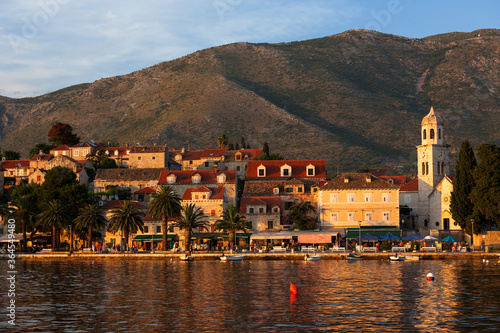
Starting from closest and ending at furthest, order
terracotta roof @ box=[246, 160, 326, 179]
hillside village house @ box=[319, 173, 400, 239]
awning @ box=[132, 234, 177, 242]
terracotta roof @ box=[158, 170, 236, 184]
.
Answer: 1. awning @ box=[132, 234, 177, 242]
2. hillside village house @ box=[319, 173, 400, 239]
3. terracotta roof @ box=[158, 170, 236, 184]
4. terracotta roof @ box=[246, 160, 326, 179]

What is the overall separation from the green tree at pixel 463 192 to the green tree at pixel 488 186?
1404 millimetres

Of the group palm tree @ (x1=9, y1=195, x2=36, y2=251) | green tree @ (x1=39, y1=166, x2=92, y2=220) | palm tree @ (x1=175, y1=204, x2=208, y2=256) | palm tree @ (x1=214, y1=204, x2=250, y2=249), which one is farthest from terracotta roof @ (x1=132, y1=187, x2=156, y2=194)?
palm tree @ (x1=214, y1=204, x2=250, y2=249)

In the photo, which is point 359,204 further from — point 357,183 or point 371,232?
point 371,232

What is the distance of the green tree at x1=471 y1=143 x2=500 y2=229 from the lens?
83.1 meters

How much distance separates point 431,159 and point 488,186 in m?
15.3

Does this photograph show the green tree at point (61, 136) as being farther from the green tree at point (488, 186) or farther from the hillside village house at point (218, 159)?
the green tree at point (488, 186)

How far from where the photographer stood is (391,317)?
1428 inches

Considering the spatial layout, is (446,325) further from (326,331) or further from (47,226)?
(47,226)

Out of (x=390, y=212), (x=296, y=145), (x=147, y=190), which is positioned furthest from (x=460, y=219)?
(x=296, y=145)

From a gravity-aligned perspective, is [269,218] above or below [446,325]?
above

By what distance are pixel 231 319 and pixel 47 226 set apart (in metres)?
64.5

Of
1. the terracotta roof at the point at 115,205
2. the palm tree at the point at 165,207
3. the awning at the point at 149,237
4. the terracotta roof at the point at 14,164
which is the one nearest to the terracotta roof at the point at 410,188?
the palm tree at the point at 165,207

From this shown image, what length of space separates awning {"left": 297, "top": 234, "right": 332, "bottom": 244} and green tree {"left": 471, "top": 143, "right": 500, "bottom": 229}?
1971 centimetres

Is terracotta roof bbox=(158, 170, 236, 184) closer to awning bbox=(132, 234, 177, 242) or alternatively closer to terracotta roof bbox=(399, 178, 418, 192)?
awning bbox=(132, 234, 177, 242)
